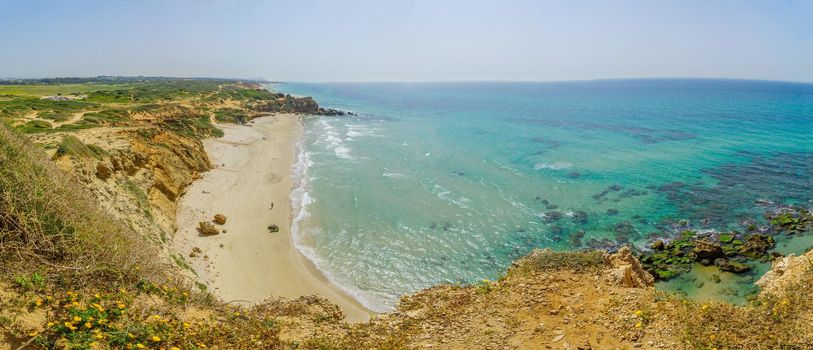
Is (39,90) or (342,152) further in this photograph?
(39,90)

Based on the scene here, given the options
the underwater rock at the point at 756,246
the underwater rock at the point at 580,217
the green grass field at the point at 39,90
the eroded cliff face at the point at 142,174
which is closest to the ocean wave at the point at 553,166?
the underwater rock at the point at 580,217

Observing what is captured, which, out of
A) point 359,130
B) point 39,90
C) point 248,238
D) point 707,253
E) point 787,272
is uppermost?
point 39,90

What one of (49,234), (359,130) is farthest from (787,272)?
(359,130)

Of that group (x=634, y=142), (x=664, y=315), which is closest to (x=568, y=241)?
(x=664, y=315)

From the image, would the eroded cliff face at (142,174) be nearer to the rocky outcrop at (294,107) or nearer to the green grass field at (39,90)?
the rocky outcrop at (294,107)

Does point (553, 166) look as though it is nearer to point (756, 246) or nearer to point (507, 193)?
point (507, 193)
